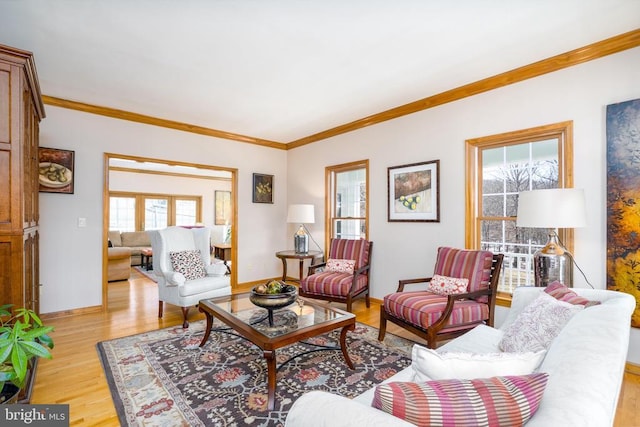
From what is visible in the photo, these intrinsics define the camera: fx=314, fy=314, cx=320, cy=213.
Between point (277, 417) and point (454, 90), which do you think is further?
point (454, 90)

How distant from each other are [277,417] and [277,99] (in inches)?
123

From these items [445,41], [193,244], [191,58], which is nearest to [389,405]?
[445,41]

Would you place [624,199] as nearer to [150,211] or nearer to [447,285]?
[447,285]

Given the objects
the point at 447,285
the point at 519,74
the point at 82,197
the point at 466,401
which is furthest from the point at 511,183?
the point at 82,197

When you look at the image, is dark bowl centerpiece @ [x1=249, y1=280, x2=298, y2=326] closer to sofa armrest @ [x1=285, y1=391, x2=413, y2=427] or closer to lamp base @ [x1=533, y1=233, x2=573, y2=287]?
sofa armrest @ [x1=285, y1=391, x2=413, y2=427]

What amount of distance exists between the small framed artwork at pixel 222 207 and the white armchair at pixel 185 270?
5495 mm

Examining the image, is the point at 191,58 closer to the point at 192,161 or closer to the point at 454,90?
the point at 192,161

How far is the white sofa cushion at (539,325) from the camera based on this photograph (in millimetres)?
1475

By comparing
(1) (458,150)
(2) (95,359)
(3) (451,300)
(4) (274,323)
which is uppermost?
(1) (458,150)

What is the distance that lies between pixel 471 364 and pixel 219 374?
1989mm

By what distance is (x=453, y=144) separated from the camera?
347 cm

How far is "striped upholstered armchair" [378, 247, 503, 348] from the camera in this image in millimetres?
2523

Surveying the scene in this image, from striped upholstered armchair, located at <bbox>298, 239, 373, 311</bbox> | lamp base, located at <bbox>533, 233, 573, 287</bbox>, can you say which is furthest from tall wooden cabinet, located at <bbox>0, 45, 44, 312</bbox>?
lamp base, located at <bbox>533, 233, 573, 287</bbox>

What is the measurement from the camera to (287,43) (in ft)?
8.08
